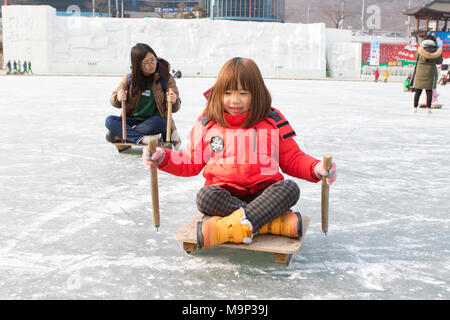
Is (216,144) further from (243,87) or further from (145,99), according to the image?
(145,99)

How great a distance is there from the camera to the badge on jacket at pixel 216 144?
1997 millimetres

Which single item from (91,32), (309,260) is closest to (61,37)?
(91,32)

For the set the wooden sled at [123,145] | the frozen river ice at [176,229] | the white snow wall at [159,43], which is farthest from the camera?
the white snow wall at [159,43]

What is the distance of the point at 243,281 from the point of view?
170cm

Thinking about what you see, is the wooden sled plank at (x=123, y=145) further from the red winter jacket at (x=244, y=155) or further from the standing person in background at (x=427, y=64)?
the standing person in background at (x=427, y=64)

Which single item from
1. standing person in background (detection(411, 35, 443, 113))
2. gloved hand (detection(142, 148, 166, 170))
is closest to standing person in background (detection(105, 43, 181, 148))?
gloved hand (detection(142, 148, 166, 170))

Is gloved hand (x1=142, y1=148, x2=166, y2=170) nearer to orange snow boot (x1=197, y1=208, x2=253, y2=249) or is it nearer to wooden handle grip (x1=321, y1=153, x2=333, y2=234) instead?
orange snow boot (x1=197, y1=208, x2=253, y2=249)

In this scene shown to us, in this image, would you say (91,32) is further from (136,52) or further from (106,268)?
(106,268)

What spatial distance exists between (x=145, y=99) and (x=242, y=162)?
7.64ft

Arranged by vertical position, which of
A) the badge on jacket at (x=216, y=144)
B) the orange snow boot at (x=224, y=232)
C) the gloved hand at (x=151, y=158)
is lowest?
the orange snow boot at (x=224, y=232)

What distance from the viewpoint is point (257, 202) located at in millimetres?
1842

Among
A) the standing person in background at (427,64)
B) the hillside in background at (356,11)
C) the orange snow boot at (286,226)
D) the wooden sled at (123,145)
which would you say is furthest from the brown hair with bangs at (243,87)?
the hillside in background at (356,11)

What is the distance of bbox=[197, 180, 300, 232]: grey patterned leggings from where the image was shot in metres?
1.81

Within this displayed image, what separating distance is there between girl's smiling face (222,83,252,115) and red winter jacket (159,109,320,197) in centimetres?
3
